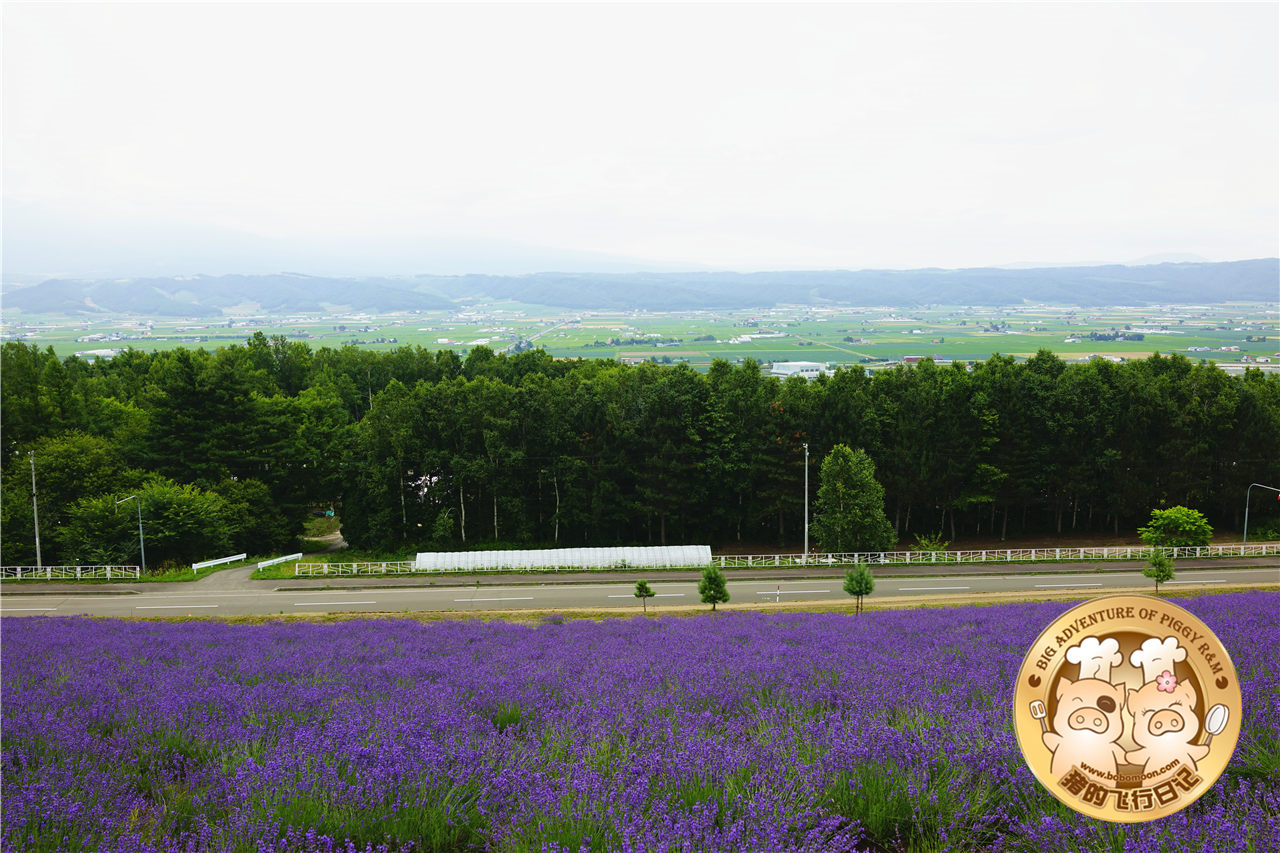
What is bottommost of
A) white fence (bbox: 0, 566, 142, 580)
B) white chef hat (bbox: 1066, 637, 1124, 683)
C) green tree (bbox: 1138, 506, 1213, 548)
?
white fence (bbox: 0, 566, 142, 580)

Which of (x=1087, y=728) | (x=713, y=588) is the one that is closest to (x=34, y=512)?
(x=713, y=588)

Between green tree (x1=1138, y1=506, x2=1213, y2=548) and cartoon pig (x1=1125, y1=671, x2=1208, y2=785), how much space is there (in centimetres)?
4102

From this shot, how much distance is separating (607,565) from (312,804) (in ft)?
113

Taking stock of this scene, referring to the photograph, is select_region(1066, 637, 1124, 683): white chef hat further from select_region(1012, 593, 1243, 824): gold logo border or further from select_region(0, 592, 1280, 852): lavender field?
select_region(0, 592, 1280, 852): lavender field

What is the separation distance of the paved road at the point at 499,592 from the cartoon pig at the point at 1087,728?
27944mm

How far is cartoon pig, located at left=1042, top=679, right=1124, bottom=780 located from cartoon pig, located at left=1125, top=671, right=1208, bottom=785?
0.19ft

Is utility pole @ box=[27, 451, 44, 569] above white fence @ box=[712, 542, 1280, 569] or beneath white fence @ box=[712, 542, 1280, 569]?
above

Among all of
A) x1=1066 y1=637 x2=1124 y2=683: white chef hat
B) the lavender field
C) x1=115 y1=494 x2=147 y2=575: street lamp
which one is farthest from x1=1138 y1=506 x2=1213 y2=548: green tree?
x1=115 y1=494 x2=147 y2=575: street lamp

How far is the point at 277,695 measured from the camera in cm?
749

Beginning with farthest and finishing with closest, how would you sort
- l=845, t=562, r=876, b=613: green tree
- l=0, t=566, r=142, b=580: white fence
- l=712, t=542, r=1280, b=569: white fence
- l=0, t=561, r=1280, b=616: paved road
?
l=712, t=542, r=1280, b=569: white fence < l=0, t=566, r=142, b=580: white fence < l=0, t=561, r=1280, b=616: paved road < l=845, t=562, r=876, b=613: green tree

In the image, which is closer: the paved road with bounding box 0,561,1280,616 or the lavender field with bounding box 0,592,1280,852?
the lavender field with bounding box 0,592,1280,852

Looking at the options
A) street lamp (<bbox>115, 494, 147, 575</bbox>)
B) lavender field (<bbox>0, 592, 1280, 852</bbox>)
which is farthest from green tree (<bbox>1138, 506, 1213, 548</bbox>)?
street lamp (<bbox>115, 494, 147, 575</bbox>)

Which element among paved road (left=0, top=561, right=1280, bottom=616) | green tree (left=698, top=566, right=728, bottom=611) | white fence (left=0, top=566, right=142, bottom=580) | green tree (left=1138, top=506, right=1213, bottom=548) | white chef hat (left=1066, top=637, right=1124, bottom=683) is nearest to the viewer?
white chef hat (left=1066, top=637, right=1124, bottom=683)

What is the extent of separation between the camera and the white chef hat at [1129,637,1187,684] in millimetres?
2637
